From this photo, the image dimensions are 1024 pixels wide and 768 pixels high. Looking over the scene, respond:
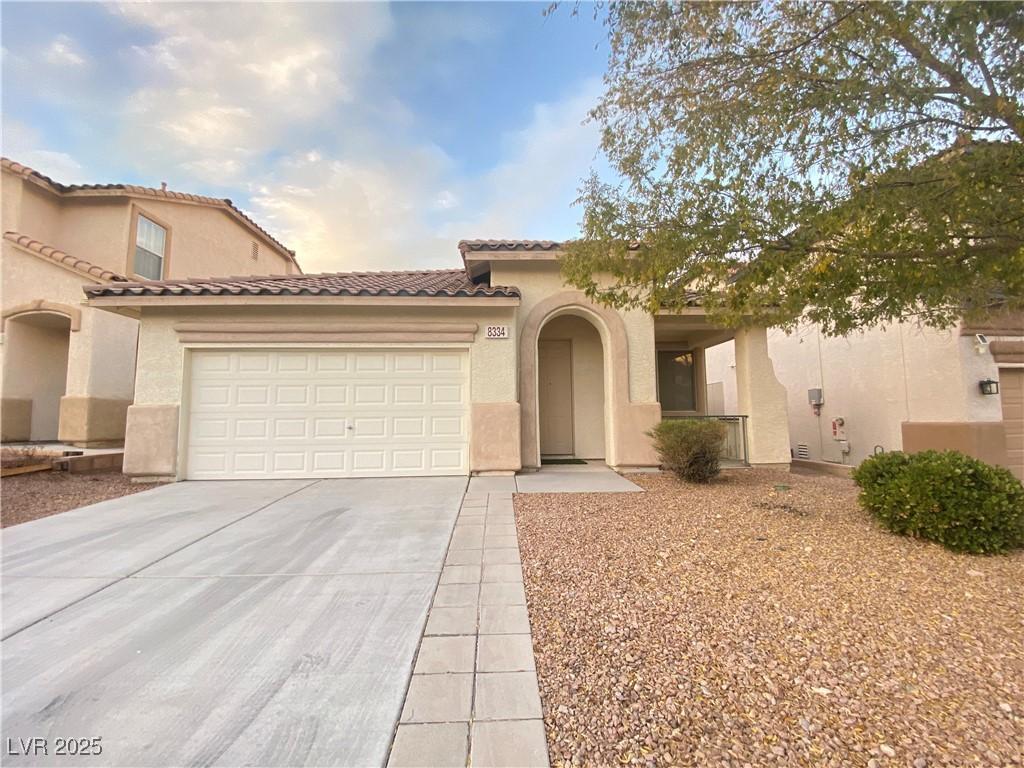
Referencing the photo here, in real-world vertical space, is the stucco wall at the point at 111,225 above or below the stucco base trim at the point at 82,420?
above

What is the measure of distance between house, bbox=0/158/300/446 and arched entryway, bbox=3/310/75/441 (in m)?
0.02

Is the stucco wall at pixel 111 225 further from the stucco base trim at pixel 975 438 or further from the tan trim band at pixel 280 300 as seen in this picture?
the stucco base trim at pixel 975 438

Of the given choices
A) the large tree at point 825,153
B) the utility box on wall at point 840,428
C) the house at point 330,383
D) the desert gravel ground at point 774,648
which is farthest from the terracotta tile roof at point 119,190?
the utility box on wall at point 840,428

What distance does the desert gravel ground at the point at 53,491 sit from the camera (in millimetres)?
5953

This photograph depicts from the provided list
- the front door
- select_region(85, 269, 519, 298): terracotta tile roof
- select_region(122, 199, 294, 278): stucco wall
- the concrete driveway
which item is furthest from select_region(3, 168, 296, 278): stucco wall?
the front door

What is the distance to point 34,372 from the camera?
36.0ft

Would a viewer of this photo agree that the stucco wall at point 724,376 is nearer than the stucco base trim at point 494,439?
No

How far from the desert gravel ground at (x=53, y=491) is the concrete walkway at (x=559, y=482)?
18.9 ft

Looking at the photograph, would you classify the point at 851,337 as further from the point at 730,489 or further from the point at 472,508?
the point at 472,508

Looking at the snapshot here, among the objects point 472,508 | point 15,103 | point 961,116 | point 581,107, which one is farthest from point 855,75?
point 15,103

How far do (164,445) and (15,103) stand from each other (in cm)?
661

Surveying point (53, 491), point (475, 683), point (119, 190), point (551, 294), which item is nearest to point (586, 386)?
point (551, 294)

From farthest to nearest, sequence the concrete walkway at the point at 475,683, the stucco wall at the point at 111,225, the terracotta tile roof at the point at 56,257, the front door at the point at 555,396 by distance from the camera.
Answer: the stucco wall at the point at 111,225 < the front door at the point at 555,396 < the terracotta tile roof at the point at 56,257 < the concrete walkway at the point at 475,683

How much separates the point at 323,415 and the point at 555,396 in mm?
5304
